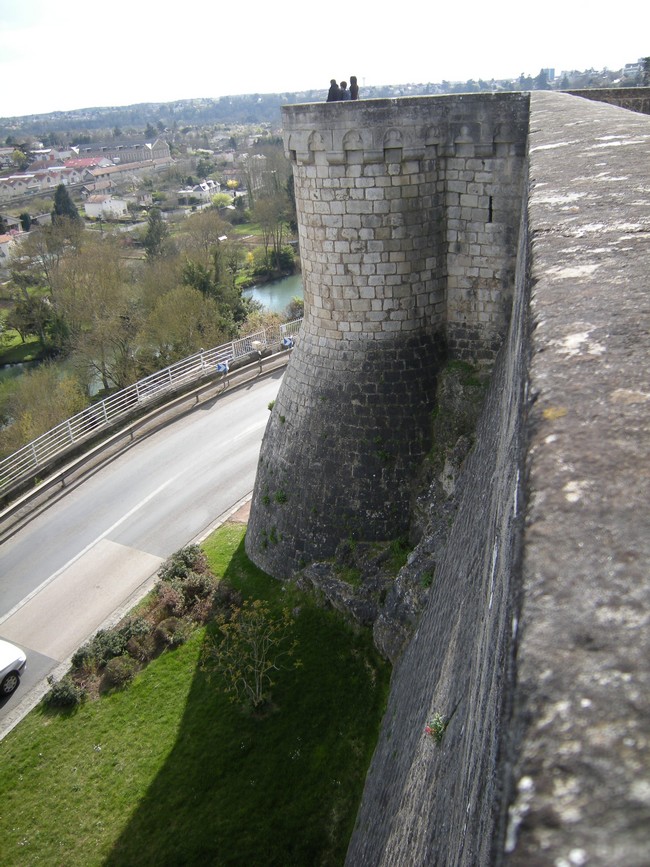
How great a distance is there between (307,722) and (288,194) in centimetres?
4330

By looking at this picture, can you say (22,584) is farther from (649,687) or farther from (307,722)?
(649,687)

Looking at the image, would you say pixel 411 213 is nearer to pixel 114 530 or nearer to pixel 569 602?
pixel 569 602

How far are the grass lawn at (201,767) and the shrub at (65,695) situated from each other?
16cm

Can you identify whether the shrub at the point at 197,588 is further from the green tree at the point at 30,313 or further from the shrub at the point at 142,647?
the green tree at the point at 30,313

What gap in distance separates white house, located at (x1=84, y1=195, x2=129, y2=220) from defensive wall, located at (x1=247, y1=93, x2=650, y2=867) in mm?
79191

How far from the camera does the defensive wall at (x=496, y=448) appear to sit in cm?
115

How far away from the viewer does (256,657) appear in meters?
8.98

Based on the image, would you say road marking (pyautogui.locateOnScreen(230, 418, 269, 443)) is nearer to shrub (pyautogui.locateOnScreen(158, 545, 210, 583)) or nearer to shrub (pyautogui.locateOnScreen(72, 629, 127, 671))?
shrub (pyautogui.locateOnScreen(158, 545, 210, 583))

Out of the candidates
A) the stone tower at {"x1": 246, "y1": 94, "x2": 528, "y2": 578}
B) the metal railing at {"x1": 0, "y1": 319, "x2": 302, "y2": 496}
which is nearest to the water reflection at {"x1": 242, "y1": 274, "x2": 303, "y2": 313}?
the metal railing at {"x1": 0, "y1": 319, "x2": 302, "y2": 496}

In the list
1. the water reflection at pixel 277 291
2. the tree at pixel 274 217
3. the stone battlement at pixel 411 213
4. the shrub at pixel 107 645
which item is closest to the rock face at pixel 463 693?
the stone battlement at pixel 411 213

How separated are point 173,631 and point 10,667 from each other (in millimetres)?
2573

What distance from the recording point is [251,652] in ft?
30.9

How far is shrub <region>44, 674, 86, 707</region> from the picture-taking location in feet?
32.7

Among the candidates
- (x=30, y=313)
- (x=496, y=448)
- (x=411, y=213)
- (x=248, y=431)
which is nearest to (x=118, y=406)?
(x=248, y=431)
